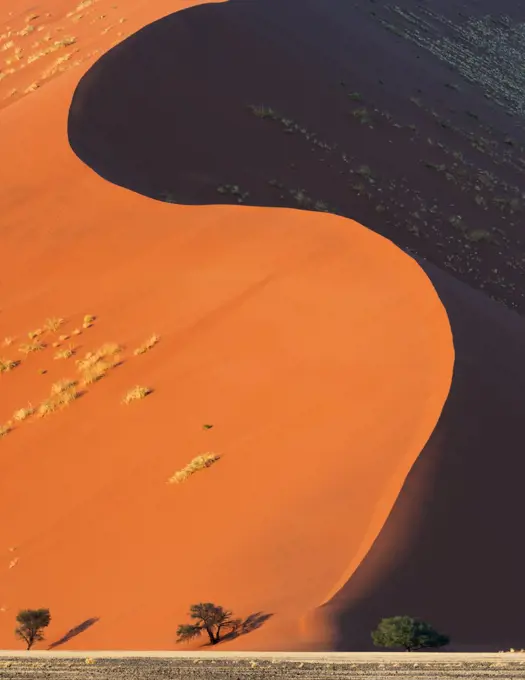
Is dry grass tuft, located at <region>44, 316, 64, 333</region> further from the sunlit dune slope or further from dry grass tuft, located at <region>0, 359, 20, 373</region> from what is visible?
the sunlit dune slope

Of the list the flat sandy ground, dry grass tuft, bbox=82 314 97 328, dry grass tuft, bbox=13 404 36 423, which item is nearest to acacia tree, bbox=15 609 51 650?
the flat sandy ground

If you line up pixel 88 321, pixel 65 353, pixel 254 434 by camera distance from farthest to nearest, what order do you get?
pixel 88 321 < pixel 65 353 < pixel 254 434

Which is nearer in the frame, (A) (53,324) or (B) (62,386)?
(B) (62,386)

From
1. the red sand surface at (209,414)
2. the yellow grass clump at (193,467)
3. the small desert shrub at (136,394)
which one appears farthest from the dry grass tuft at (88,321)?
the yellow grass clump at (193,467)

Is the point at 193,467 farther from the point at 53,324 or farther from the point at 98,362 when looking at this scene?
the point at 53,324

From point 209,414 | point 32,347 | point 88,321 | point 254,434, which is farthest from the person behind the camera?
point 88,321

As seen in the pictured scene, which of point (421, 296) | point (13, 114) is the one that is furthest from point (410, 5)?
point (421, 296)

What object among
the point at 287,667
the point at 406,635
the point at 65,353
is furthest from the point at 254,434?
the point at 65,353
